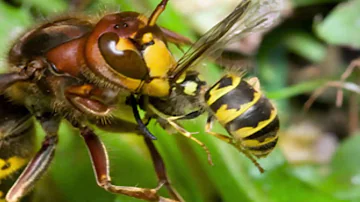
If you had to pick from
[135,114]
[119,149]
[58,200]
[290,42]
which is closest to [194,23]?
[290,42]

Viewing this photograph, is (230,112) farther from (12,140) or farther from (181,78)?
(12,140)

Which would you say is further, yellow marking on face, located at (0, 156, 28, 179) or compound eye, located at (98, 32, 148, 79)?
yellow marking on face, located at (0, 156, 28, 179)

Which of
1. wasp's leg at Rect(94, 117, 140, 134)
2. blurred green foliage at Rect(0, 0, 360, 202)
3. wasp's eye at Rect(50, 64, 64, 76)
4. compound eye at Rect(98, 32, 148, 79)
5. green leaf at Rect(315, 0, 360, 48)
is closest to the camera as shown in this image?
compound eye at Rect(98, 32, 148, 79)

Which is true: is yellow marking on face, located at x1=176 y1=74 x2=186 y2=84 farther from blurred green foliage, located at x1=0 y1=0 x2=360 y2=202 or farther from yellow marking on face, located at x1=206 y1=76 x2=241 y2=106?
blurred green foliage, located at x1=0 y1=0 x2=360 y2=202

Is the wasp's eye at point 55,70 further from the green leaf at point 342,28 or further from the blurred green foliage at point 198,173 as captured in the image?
the green leaf at point 342,28

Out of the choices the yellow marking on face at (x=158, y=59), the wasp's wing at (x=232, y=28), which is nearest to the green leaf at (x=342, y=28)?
the wasp's wing at (x=232, y=28)

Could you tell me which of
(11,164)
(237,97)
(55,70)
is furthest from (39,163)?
(237,97)

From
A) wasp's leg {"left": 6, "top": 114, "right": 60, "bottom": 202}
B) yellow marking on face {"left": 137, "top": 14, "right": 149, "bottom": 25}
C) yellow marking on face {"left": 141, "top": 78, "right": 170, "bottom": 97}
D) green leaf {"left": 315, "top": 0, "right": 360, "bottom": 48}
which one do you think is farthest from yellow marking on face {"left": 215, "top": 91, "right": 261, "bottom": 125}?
green leaf {"left": 315, "top": 0, "right": 360, "bottom": 48}

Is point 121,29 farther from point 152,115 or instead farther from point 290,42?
point 290,42
